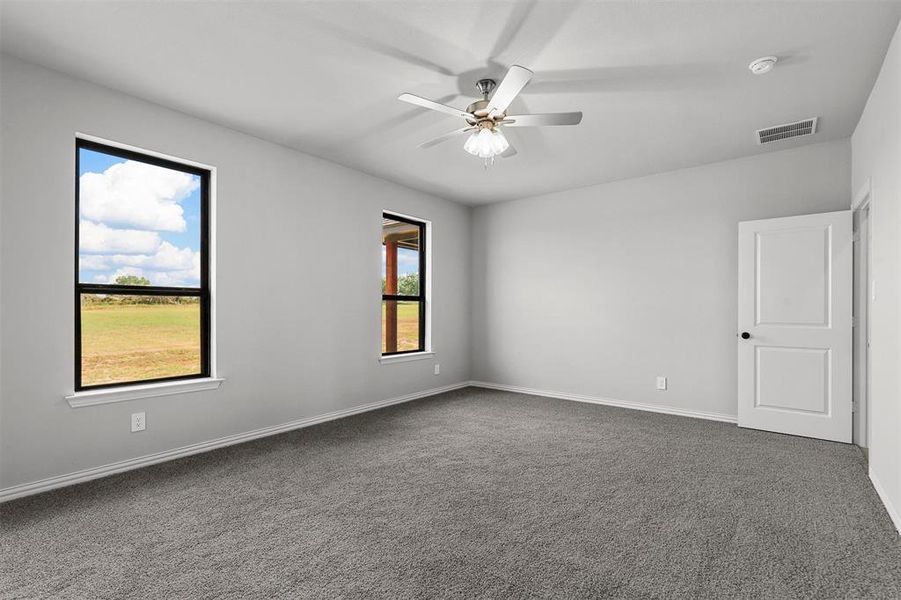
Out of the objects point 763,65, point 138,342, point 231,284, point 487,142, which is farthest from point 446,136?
point 138,342

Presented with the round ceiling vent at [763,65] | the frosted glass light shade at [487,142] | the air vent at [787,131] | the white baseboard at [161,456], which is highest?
the round ceiling vent at [763,65]

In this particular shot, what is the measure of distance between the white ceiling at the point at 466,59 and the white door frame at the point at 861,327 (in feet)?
2.69

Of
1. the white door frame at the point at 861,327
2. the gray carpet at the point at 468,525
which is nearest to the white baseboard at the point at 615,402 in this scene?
the gray carpet at the point at 468,525

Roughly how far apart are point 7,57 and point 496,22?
8.86 feet

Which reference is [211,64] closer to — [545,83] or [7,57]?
[7,57]

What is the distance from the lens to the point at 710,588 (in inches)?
70.9

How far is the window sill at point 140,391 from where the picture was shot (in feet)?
9.35

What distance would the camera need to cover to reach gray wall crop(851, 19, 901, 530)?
7.63 ft

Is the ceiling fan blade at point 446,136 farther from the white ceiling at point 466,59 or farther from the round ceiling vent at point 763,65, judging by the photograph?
the round ceiling vent at point 763,65

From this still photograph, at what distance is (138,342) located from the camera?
3.22 meters

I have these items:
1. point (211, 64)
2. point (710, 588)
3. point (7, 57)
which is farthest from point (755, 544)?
point (7, 57)

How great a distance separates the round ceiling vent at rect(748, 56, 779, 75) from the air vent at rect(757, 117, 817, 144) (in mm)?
1070

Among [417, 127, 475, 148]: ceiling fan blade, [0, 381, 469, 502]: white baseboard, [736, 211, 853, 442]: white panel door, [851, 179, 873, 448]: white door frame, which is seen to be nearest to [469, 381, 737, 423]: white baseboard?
[736, 211, 853, 442]: white panel door

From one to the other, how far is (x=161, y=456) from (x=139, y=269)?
51.2 inches
